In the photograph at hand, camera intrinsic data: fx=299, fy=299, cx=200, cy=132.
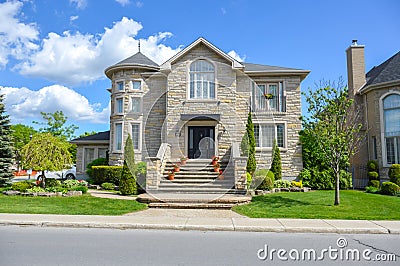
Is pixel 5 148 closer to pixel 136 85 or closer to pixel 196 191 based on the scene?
pixel 136 85

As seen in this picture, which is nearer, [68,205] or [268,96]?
[68,205]

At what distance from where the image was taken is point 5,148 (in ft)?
51.9

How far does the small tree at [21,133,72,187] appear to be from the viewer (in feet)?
41.4

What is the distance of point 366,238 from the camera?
6.68 meters

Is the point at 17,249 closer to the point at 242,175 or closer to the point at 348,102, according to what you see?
the point at 242,175

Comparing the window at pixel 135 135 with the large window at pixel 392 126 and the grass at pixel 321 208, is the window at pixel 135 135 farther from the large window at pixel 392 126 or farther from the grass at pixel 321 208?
the large window at pixel 392 126

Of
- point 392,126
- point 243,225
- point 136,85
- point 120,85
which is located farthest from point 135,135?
point 392,126

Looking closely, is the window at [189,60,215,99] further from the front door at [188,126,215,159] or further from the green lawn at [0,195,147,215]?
the green lawn at [0,195,147,215]

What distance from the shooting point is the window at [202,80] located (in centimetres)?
1641

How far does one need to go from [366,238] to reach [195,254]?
4.05 m

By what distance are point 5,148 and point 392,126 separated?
20.7 metres

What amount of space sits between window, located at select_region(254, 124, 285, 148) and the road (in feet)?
33.4

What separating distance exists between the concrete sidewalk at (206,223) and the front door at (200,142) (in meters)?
7.73

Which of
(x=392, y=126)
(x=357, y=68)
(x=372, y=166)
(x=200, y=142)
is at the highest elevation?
(x=357, y=68)
